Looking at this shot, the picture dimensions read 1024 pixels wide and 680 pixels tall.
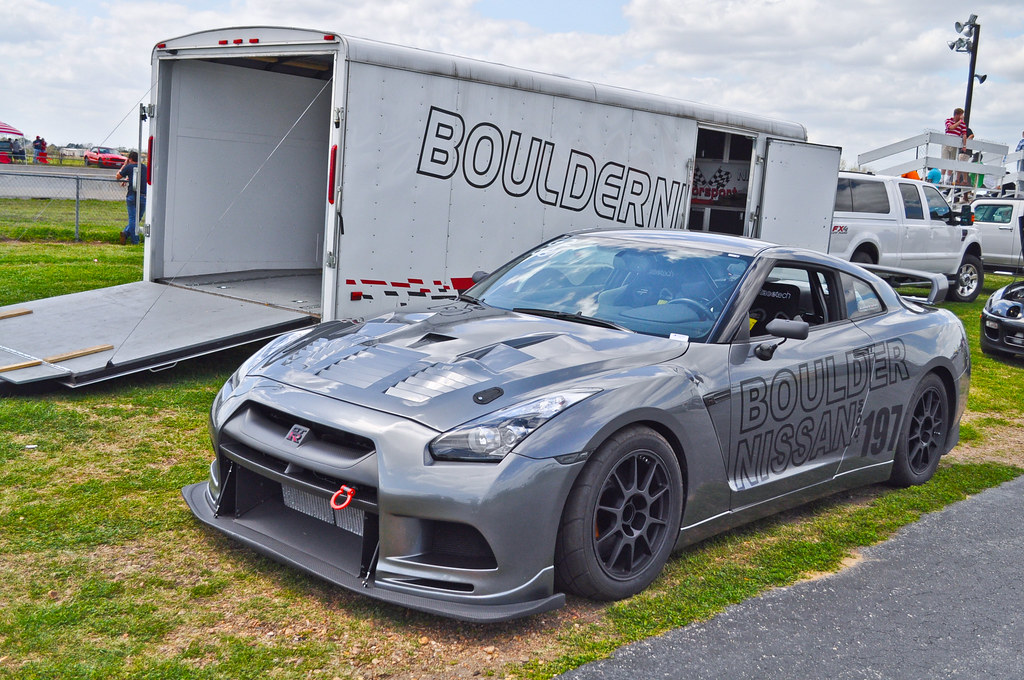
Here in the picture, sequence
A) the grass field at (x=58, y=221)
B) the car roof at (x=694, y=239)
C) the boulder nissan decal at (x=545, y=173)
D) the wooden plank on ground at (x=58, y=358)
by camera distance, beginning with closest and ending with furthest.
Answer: the car roof at (x=694, y=239) < the wooden plank on ground at (x=58, y=358) < the boulder nissan decal at (x=545, y=173) < the grass field at (x=58, y=221)

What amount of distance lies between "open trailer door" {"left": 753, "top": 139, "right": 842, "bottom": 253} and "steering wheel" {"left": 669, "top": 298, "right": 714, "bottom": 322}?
718 cm

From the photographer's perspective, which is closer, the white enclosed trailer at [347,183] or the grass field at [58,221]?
the white enclosed trailer at [347,183]

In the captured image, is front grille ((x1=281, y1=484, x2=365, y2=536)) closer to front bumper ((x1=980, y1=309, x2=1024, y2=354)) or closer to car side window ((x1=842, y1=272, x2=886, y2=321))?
car side window ((x1=842, y1=272, x2=886, y2=321))

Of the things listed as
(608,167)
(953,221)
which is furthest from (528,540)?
(953,221)

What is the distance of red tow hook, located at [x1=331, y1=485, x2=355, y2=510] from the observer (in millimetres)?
3455

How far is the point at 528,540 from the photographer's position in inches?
134

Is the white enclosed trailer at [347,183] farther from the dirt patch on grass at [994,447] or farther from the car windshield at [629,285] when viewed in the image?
the dirt patch on grass at [994,447]

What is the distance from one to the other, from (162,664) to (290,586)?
2.32 ft

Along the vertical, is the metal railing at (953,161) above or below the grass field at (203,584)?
above

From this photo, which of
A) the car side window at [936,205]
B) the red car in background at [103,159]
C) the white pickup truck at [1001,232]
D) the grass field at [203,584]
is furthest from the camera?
the red car in background at [103,159]

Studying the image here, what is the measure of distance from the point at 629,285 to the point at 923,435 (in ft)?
7.60

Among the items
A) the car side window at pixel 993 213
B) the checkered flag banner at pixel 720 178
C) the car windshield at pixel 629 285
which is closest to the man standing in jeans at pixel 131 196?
the checkered flag banner at pixel 720 178

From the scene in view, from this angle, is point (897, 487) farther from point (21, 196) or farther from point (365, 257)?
point (21, 196)

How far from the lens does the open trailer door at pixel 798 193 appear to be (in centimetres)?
1143
